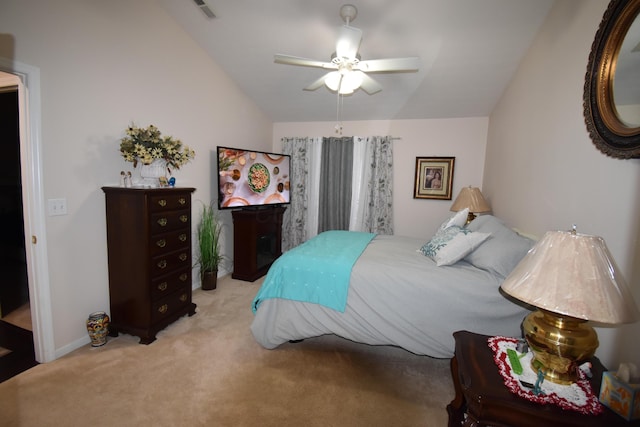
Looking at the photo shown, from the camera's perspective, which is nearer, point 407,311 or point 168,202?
point 407,311

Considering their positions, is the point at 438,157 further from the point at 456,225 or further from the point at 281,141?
the point at 281,141

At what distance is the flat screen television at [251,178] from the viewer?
339 cm

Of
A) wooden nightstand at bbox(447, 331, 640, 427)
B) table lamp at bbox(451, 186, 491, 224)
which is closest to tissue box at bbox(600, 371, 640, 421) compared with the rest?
wooden nightstand at bbox(447, 331, 640, 427)

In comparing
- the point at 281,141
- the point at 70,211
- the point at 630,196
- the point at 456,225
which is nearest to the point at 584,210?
the point at 630,196

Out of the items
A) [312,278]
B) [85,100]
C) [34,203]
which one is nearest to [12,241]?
[34,203]

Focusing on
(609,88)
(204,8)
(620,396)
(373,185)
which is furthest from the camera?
(373,185)

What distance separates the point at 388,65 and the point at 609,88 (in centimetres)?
136

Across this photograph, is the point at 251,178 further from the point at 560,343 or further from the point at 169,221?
the point at 560,343

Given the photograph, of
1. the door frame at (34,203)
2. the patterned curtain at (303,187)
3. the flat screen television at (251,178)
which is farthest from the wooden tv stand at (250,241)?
the door frame at (34,203)

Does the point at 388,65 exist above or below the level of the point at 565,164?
above

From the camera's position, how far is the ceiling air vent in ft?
8.51

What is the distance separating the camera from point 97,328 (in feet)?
7.16

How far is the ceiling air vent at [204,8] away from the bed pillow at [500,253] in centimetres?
322

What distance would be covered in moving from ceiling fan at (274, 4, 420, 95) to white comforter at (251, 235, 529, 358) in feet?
5.05
